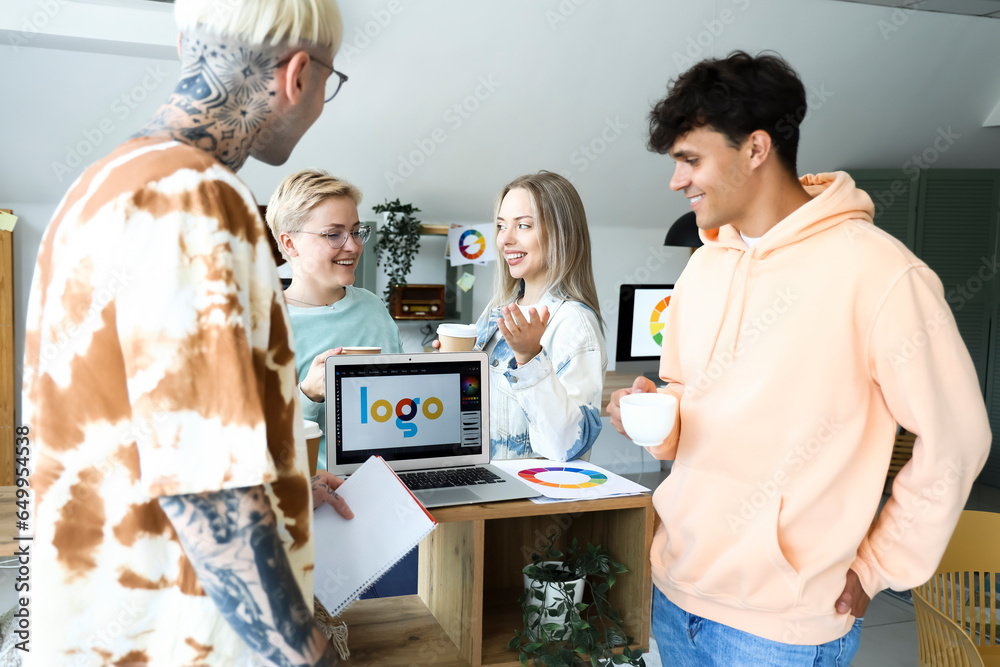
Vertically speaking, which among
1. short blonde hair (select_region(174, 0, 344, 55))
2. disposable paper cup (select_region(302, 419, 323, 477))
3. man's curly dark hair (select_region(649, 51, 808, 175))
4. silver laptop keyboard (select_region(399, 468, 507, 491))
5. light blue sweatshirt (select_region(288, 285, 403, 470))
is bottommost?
silver laptop keyboard (select_region(399, 468, 507, 491))

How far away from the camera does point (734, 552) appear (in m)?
1.22

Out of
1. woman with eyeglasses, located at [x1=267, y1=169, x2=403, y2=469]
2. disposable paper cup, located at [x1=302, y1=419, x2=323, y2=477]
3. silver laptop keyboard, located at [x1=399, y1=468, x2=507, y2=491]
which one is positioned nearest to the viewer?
disposable paper cup, located at [x1=302, y1=419, x2=323, y2=477]

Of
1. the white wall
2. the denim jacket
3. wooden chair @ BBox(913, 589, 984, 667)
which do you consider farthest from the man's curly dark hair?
the white wall

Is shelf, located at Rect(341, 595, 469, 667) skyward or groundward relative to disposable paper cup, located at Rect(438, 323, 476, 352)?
groundward

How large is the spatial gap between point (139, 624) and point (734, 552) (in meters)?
0.90

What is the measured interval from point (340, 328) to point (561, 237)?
68 centimetres

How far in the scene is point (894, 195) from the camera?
516 cm

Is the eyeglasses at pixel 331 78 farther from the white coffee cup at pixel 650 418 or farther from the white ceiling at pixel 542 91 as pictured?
the white ceiling at pixel 542 91

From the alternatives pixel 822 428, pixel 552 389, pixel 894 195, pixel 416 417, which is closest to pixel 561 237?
pixel 552 389

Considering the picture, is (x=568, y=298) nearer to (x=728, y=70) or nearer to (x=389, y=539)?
(x=728, y=70)

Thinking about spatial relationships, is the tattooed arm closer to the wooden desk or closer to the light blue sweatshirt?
the wooden desk

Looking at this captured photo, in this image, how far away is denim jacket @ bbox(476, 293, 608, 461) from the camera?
156 centimetres

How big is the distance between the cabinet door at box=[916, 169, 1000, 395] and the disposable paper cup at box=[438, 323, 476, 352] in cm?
460

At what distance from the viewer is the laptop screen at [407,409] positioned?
1.51m
